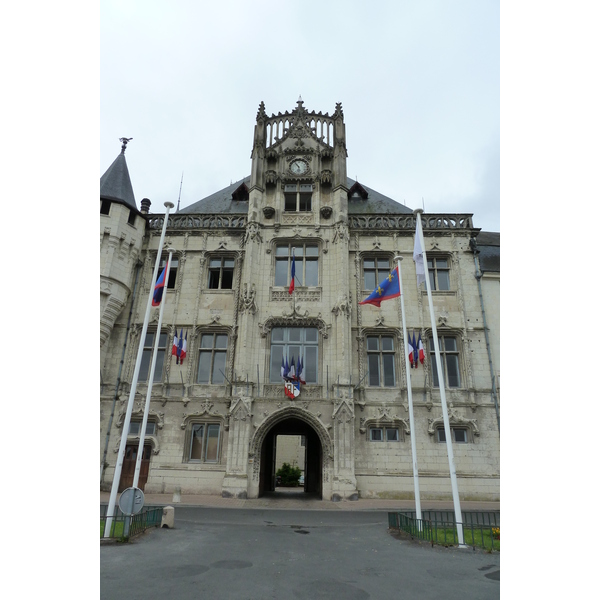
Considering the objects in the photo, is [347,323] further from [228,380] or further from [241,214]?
[241,214]

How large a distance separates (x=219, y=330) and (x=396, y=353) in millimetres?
9701

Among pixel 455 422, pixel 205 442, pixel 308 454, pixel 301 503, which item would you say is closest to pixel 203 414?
pixel 205 442

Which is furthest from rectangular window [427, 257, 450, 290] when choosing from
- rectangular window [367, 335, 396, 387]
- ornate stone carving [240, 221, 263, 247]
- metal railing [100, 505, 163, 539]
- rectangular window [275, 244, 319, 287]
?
metal railing [100, 505, 163, 539]

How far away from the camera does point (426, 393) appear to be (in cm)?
2138

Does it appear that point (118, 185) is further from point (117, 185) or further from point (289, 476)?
point (289, 476)

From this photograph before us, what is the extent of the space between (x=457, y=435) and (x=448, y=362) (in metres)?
3.75

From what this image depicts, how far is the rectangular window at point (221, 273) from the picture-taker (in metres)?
24.8

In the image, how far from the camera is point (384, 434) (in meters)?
21.0

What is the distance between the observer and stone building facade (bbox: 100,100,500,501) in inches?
805

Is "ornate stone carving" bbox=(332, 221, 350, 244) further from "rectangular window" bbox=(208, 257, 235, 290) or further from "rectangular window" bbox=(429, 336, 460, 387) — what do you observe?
"rectangular window" bbox=(429, 336, 460, 387)

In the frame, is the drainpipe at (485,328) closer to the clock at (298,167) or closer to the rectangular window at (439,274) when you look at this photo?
the rectangular window at (439,274)

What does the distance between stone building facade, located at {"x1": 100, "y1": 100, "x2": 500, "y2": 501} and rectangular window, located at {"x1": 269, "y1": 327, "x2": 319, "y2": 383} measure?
8 centimetres

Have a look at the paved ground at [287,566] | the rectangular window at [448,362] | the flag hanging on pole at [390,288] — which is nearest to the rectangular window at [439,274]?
the rectangular window at [448,362]

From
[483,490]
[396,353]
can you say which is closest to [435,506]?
[483,490]
